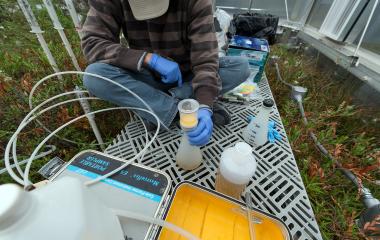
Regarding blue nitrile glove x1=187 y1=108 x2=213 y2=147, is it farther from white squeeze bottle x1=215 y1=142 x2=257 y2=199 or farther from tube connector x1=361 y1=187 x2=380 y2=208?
tube connector x1=361 y1=187 x2=380 y2=208

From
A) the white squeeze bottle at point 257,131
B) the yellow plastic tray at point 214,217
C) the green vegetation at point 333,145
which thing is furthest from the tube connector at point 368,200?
the yellow plastic tray at point 214,217

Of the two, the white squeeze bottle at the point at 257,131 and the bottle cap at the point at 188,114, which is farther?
the white squeeze bottle at the point at 257,131

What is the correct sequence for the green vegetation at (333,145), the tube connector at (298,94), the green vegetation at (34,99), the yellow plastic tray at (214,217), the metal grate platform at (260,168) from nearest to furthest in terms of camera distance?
the yellow plastic tray at (214,217)
the metal grate platform at (260,168)
the green vegetation at (333,145)
the green vegetation at (34,99)
the tube connector at (298,94)

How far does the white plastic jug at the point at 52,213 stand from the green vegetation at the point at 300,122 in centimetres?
83

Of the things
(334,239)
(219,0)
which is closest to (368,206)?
(334,239)

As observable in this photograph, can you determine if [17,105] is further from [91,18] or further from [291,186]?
[291,186]

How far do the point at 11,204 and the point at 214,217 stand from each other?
48cm

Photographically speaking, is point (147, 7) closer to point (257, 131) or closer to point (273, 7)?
point (257, 131)

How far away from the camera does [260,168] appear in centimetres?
94

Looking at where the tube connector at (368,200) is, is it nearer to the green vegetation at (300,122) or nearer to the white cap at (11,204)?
the green vegetation at (300,122)

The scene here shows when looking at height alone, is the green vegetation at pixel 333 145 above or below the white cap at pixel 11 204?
below

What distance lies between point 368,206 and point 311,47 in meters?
1.71

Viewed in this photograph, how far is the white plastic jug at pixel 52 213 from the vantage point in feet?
0.79

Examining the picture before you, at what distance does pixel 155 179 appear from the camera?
1.87ft
